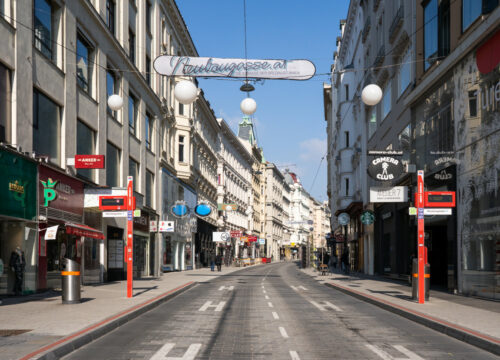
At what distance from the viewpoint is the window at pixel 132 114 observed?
33.3m

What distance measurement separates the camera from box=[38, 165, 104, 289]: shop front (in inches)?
782

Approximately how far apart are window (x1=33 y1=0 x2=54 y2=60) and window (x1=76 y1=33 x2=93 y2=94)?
2754mm

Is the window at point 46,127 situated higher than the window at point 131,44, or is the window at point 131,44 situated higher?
the window at point 131,44

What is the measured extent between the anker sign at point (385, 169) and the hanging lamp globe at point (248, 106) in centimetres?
931

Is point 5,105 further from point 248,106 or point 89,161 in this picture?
point 248,106

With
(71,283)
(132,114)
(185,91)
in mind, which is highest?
(132,114)

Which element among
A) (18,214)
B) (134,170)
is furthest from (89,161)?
(134,170)

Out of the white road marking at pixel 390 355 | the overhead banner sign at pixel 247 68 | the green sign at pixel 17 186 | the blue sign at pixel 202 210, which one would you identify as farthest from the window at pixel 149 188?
the white road marking at pixel 390 355

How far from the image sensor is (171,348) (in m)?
9.34

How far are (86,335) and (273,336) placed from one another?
3.36m

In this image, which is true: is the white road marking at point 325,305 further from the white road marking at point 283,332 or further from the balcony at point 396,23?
the balcony at point 396,23

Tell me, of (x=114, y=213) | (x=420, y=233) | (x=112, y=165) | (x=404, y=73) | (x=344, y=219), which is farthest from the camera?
(x=344, y=219)

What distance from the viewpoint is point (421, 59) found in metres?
24.9

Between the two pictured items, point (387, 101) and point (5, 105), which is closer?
point (5, 105)
